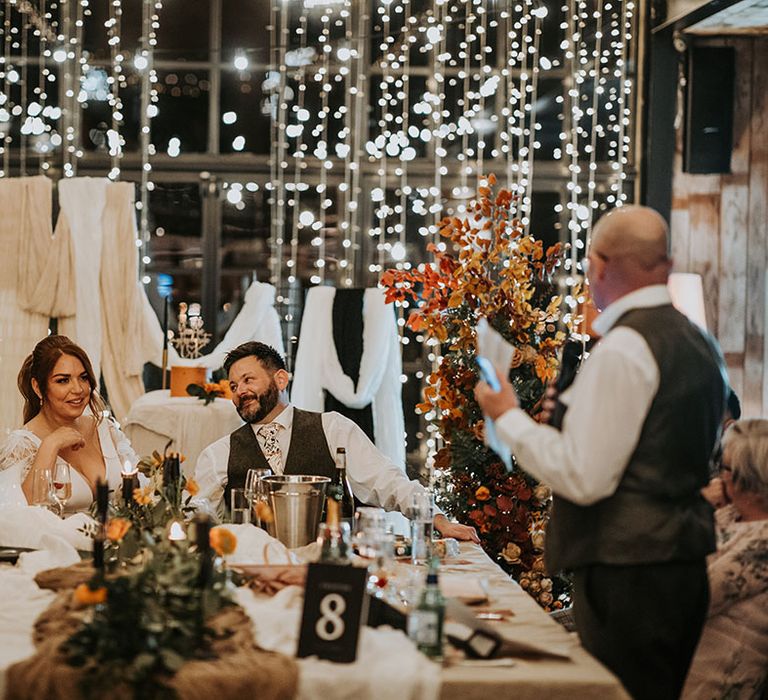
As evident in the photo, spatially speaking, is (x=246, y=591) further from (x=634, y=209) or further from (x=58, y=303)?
(x=58, y=303)

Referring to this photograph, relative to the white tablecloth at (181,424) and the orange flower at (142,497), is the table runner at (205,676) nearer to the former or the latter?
the orange flower at (142,497)

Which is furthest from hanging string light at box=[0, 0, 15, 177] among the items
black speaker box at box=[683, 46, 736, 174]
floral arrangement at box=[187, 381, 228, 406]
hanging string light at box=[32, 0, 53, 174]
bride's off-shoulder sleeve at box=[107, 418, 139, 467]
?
black speaker box at box=[683, 46, 736, 174]

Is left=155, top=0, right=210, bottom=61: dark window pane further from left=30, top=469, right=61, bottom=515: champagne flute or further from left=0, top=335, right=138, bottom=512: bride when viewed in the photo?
left=30, top=469, right=61, bottom=515: champagne flute

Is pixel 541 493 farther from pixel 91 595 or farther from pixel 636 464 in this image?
pixel 91 595

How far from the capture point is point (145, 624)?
71.4 inches

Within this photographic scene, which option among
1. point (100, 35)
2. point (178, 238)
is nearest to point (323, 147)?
point (178, 238)

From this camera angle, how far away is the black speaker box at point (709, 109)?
6.25 metres

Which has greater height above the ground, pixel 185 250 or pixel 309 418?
pixel 185 250

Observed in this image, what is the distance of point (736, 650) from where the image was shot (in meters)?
2.57

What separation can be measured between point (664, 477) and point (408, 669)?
612 mm

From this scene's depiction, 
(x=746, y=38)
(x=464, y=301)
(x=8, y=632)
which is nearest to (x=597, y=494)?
(x=8, y=632)

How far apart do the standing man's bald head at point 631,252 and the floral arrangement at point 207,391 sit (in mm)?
3520

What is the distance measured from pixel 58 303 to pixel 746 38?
4131mm

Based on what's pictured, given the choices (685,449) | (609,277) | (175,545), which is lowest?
(175,545)
